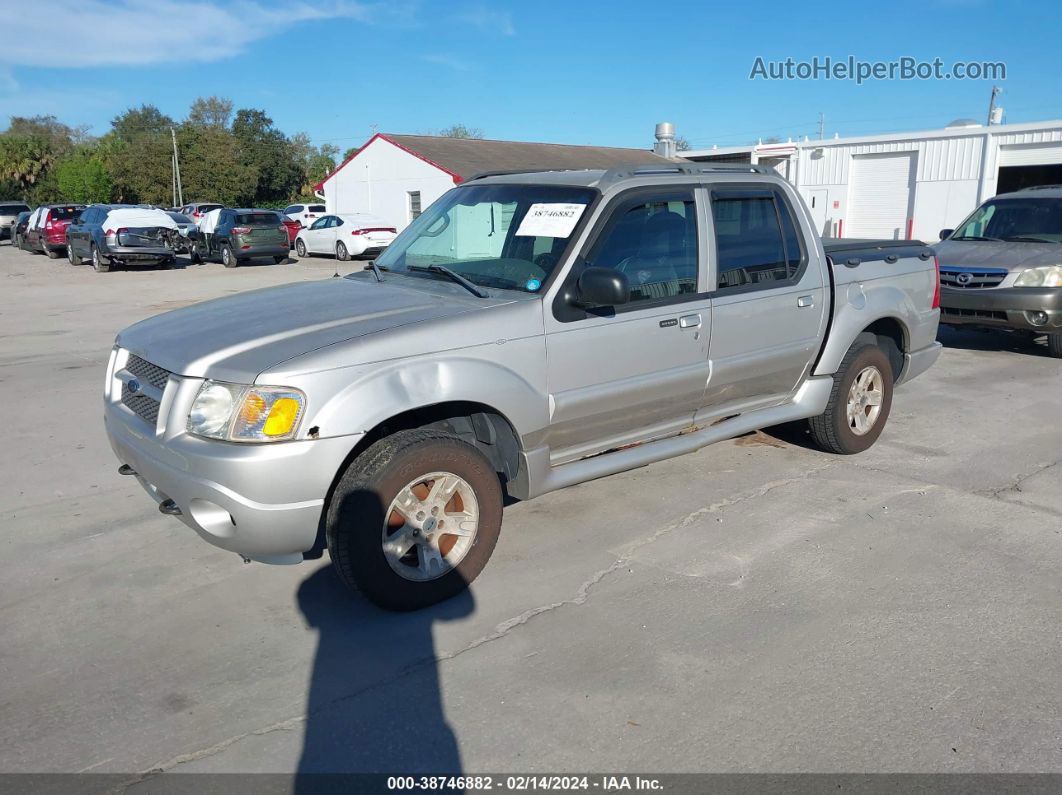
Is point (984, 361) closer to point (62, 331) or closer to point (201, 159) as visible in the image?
point (62, 331)

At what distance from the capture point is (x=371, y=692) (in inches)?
133

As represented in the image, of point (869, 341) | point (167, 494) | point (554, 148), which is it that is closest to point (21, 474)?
point (167, 494)

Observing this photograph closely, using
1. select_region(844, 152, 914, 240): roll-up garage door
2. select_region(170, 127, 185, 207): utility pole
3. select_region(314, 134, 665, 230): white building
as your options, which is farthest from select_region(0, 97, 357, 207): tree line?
select_region(844, 152, 914, 240): roll-up garage door

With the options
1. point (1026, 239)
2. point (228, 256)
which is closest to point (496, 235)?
point (1026, 239)

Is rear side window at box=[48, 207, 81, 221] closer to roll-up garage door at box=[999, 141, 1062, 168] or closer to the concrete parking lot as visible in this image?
the concrete parking lot

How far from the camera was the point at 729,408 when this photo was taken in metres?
5.35

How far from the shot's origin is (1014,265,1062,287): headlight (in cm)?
930

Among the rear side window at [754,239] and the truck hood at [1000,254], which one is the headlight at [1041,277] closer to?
the truck hood at [1000,254]

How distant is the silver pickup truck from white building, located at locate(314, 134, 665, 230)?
26.2 m

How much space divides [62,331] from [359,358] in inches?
426

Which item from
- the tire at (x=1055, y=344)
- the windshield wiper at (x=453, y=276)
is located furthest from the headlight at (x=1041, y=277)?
the windshield wiper at (x=453, y=276)

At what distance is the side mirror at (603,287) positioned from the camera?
4.11 metres

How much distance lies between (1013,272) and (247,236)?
20.1 metres

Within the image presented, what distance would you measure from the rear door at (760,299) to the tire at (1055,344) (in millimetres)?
5586
